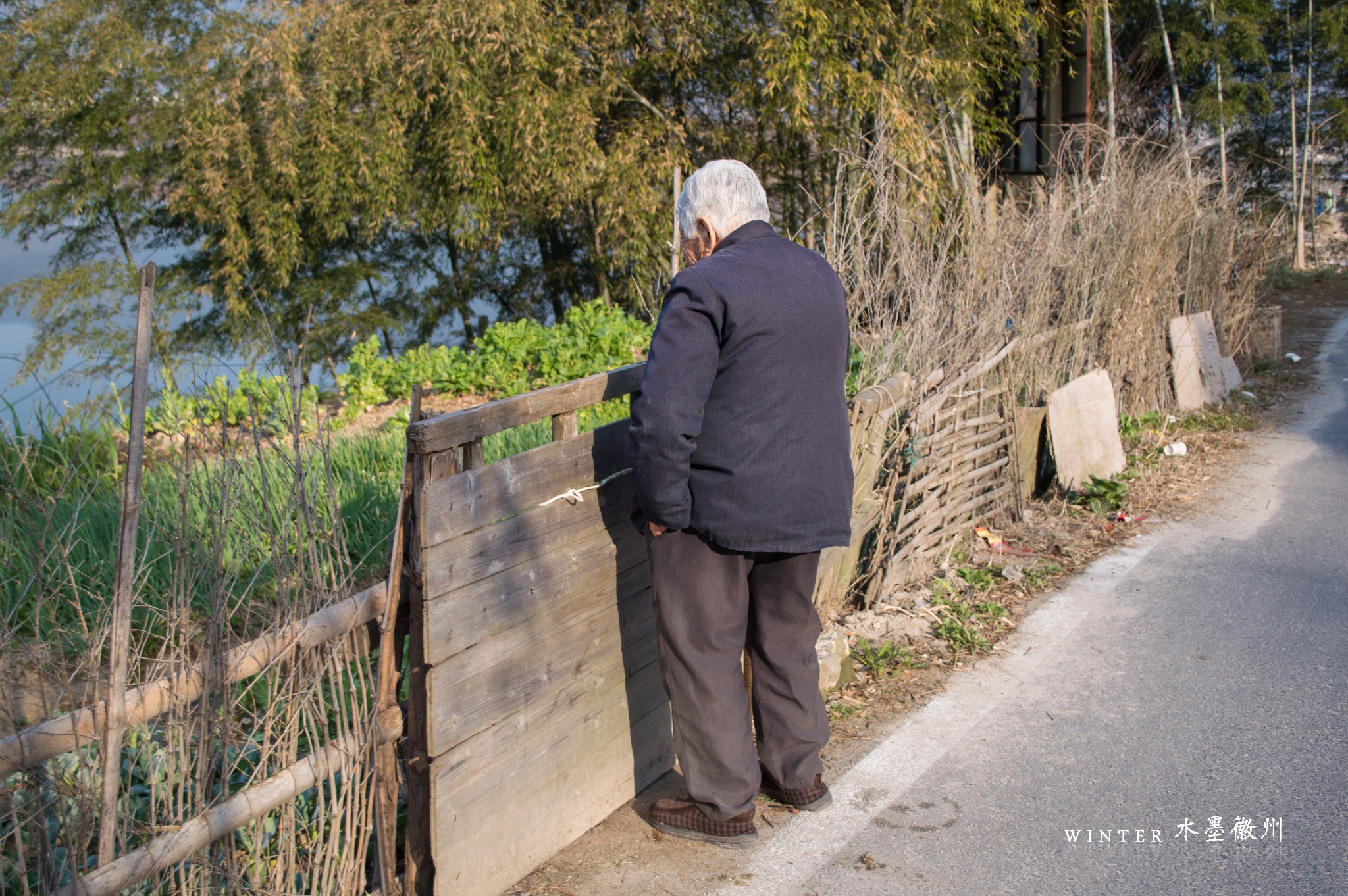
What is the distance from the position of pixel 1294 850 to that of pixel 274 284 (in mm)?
13450

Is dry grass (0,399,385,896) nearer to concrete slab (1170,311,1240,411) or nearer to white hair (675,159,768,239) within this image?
white hair (675,159,768,239)

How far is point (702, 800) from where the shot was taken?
2865 millimetres

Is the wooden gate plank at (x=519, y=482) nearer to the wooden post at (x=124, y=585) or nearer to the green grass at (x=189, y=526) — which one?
the green grass at (x=189, y=526)

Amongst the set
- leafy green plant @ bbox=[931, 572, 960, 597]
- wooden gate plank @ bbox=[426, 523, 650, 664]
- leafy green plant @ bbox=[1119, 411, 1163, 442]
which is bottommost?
leafy green plant @ bbox=[931, 572, 960, 597]

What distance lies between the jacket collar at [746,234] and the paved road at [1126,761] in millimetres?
Result: 1721

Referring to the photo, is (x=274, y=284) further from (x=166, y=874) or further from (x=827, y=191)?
(x=166, y=874)

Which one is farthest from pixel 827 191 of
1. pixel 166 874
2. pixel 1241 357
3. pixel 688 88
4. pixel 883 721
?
pixel 166 874

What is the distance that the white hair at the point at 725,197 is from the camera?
8.93ft

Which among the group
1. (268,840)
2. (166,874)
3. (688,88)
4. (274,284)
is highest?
(688,88)

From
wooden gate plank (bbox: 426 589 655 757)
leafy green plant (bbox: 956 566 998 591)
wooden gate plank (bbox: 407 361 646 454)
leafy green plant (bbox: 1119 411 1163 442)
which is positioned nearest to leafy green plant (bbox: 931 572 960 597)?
leafy green plant (bbox: 956 566 998 591)

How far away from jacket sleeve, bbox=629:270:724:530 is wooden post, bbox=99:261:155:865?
44.7 inches

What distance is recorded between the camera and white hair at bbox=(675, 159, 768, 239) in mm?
2721

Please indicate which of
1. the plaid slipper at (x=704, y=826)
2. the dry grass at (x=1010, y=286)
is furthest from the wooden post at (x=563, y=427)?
the dry grass at (x=1010, y=286)

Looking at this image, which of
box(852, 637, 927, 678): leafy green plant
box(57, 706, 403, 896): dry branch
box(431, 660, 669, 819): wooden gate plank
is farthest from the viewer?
box(852, 637, 927, 678): leafy green plant
